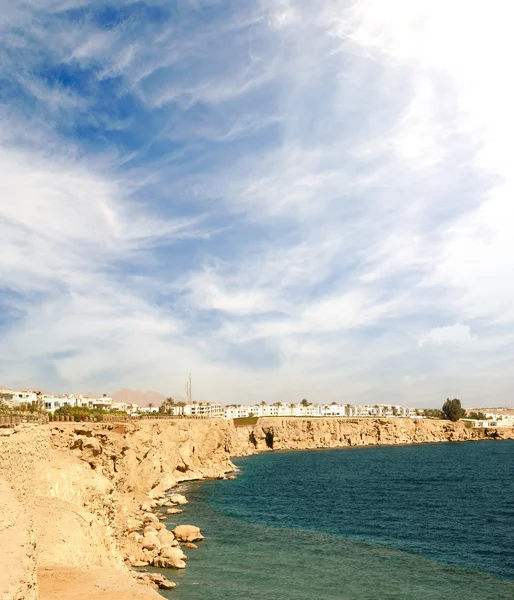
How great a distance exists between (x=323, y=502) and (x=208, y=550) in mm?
30032

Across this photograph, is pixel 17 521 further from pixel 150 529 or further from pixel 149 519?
pixel 149 519

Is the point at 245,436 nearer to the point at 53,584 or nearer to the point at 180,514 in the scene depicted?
the point at 180,514

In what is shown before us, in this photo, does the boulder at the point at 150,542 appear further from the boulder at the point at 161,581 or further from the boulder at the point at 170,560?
the boulder at the point at 161,581

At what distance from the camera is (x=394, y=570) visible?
37.9 m

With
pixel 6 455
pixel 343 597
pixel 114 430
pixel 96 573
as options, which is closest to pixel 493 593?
pixel 343 597

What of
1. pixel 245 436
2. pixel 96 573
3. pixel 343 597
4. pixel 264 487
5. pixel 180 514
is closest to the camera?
pixel 96 573

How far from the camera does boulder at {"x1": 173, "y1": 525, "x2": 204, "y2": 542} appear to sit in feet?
149

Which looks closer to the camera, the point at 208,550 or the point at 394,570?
the point at 394,570

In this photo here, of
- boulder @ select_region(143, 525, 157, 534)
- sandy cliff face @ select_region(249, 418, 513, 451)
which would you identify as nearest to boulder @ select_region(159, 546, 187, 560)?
boulder @ select_region(143, 525, 157, 534)

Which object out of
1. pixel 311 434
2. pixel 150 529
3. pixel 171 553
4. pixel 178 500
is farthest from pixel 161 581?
pixel 311 434

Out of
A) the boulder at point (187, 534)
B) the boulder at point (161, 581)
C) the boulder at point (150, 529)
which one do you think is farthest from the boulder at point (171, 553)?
the boulder at point (150, 529)

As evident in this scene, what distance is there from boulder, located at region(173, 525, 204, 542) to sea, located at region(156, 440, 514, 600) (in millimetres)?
1668

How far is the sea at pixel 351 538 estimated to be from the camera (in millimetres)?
34281

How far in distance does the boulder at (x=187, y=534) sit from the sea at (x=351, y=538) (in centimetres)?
167
